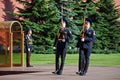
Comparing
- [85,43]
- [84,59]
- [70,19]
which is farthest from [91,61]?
[70,19]

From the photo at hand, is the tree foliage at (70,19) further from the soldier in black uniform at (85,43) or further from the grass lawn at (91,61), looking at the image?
the soldier in black uniform at (85,43)

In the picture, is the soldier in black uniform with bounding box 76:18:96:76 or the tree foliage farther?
the tree foliage

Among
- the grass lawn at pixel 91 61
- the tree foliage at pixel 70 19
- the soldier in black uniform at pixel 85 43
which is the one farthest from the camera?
the tree foliage at pixel 70 19

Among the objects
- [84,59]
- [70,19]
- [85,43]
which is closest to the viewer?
[85,43]

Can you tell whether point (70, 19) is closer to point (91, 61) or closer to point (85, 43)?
point (91, 61)

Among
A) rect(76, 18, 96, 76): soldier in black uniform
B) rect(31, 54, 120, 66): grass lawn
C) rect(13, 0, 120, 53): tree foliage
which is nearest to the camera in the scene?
rect(76, 18, 96, 76): soldier in black uniform

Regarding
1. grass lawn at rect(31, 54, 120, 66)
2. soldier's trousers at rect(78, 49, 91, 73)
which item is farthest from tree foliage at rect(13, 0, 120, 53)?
soldier's trousers at rect(78, 49, 91, 73)

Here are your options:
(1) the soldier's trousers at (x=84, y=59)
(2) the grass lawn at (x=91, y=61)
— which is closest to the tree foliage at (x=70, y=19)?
(2) the grass lawn at (x=91, y=61)

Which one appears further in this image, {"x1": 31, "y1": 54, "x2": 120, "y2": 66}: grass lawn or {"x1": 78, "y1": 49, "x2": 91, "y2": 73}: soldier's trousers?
{"x1": 31, "y1": 54, "x2": 120, "y2": 66}: grass lawn

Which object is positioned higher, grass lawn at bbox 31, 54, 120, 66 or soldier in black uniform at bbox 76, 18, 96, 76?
soldier in black uniform at bbox 76, 18, 96, 76

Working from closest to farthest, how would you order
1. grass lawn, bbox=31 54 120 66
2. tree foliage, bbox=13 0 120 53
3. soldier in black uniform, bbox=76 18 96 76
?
soldier in black uniform, bbox=76 18 96 76, grass lawn, bbox=31 54 120 66, tree foliage, bbox=13 0 120 53

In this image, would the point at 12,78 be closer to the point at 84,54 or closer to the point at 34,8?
the point at 84,54

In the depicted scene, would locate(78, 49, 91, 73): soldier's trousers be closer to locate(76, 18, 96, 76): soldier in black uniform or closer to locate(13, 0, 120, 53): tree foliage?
locate(76, 18, 96, 76): soldier in black uniform

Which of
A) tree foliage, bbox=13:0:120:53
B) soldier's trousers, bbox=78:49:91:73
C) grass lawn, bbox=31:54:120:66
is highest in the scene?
tree foliage, bbox=13:0:120:53
